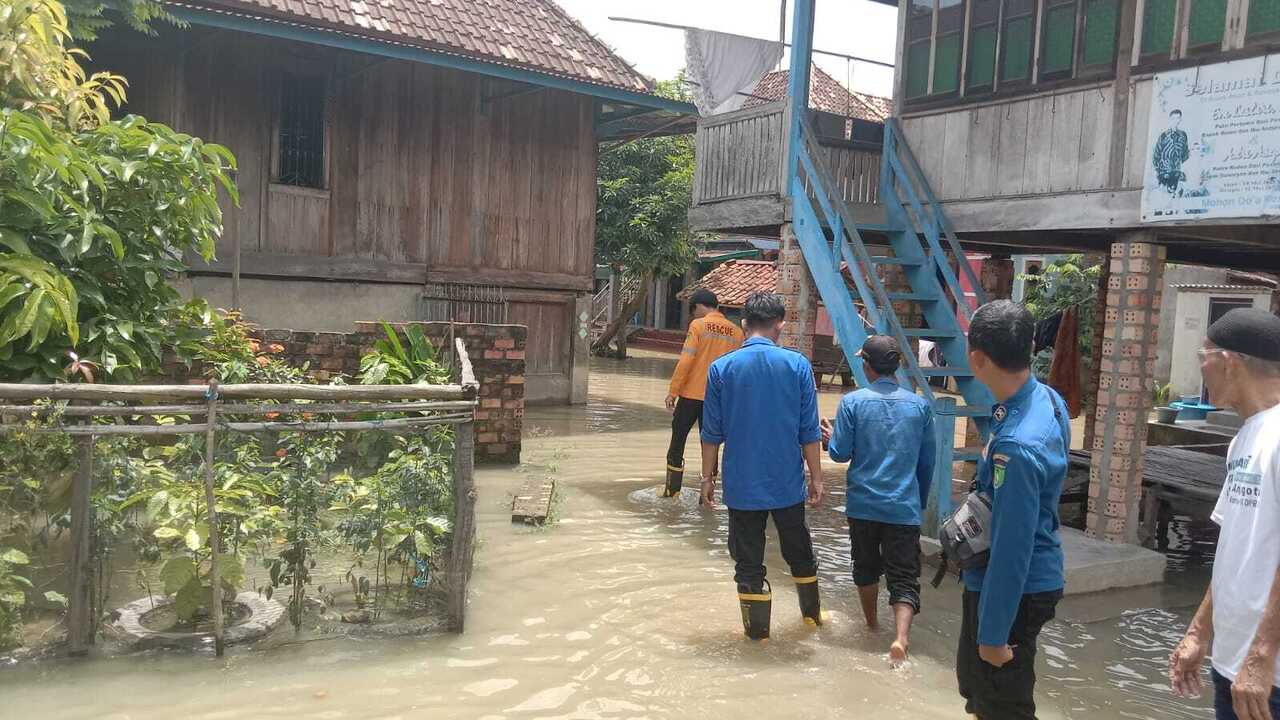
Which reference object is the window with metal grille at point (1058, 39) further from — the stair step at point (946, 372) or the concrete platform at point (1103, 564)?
the concrete platform at point (1103, 564)

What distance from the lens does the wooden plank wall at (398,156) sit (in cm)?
1177

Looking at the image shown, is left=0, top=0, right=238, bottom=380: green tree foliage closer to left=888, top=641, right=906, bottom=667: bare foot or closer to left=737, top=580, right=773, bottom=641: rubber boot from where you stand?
left=737, top=580, right=773, bottom=641: rubber boot

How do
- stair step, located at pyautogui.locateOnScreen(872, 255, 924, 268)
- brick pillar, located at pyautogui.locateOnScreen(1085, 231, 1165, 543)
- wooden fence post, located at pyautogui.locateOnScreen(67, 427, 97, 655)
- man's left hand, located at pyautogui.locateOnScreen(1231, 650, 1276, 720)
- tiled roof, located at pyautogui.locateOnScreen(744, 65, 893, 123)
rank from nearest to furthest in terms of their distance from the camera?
man's left hand, located at pyautogui.locateOnScreen(1231, 650, 1276, 720) → wooden fence post, located at pyautogui.locateOnScreen(67, 427, 97, 655) → brick pillar, located at pyautogui.locateOnScreen(1085, 231, 1165, 543) → stair step, located at pyautogui.locateOnScreen(872, 255, 924, 268) → tiled roof, located at pyautogui.locateOnScreen(744, 65, 893, 123)

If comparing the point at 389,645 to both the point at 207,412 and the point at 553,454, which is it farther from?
the point at 553,454

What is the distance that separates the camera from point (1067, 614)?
638 centimetres

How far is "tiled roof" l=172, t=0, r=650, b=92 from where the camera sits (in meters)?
11.2

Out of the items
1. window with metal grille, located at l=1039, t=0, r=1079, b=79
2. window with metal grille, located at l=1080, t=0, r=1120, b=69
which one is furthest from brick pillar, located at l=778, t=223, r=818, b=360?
window with metal grille, located at l=1080, t=0, r=1120, b=69

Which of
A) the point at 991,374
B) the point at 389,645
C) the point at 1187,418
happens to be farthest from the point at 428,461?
the point at 1187,418

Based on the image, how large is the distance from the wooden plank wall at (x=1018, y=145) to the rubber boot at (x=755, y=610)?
14.5 feet

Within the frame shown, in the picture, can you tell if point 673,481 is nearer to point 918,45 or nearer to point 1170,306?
point 918,45

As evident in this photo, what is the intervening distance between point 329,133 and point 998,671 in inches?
447

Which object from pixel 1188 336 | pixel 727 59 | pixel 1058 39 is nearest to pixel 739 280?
pixel 1188 336

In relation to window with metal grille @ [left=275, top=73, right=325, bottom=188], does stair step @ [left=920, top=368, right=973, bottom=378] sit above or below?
below

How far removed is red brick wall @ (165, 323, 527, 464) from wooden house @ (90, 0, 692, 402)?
2.28 meters
